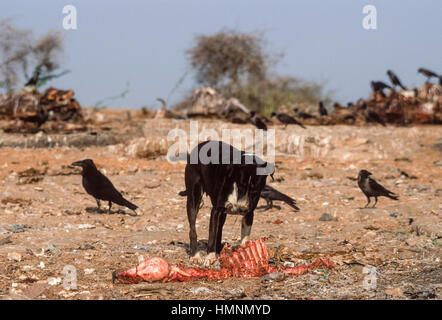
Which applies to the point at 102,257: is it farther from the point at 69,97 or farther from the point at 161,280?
the point at 69,97

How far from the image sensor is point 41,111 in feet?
54.2

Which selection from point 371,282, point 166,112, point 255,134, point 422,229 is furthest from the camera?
point 166,112

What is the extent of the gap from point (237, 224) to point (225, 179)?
2.75 m

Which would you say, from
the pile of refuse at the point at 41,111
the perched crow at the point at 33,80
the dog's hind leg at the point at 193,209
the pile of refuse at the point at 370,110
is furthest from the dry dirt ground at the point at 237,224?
the pile of refuse at the point at 370,110

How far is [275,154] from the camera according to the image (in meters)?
13.7

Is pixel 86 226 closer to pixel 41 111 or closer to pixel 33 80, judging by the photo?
pixel 41 111

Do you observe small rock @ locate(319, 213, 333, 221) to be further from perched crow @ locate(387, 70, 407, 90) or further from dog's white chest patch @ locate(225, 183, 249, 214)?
perched crow @ locate(387, 70, 407, 90)

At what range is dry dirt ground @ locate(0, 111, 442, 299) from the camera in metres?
4.77

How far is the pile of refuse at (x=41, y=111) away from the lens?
16.2m

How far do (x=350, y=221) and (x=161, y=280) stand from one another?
3.68 metres

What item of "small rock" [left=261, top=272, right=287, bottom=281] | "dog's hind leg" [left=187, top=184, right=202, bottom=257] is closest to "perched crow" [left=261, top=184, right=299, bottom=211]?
"dog's hind leg" [left=187, top=184, right=202, bottom=257]

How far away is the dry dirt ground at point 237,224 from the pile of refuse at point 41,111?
3.99 ft

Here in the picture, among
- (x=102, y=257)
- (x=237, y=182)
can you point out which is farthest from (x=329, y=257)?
(x=102, y=257)

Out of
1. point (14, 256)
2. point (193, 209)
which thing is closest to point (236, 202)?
point (193, 209)
